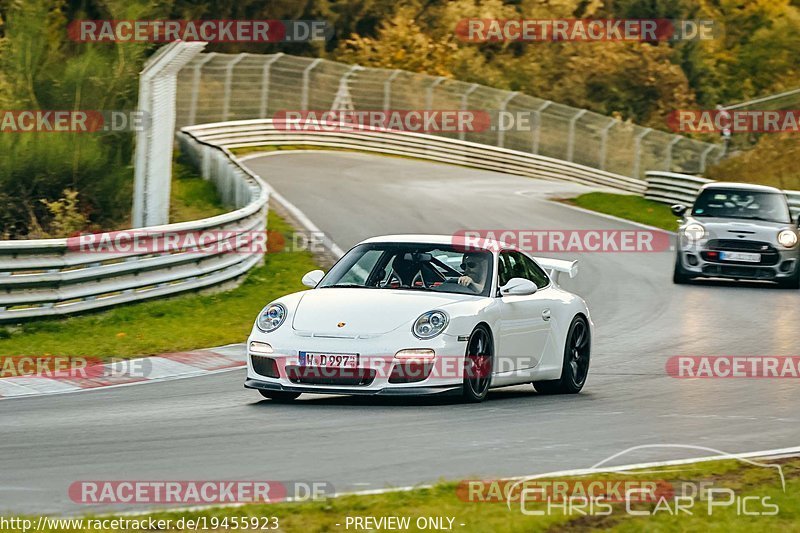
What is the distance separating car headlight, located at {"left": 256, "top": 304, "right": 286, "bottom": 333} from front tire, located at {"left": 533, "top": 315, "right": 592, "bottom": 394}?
7.99 feet

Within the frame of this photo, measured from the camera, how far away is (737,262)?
21.6 m

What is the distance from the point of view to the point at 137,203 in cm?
1934

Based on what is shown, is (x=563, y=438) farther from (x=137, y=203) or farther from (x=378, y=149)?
(x=378, y=149)

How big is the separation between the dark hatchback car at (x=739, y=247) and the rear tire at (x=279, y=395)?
38.8 ft

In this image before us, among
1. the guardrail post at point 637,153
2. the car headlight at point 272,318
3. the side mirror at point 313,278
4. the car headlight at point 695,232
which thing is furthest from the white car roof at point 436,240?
the guardrail post at point 637,153

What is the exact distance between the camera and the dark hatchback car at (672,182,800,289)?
70.6 ft

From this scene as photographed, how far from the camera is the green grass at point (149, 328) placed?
14.0 m

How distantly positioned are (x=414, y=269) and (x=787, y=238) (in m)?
11.7

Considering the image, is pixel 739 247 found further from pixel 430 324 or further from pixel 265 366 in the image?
pixel 265 366

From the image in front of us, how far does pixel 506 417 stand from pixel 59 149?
12662mm

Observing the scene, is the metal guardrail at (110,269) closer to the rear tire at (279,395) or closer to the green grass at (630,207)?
the rear tire at (279,395)

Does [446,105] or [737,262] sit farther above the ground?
[737,262]

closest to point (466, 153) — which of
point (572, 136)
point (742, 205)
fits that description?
point (572, 136)

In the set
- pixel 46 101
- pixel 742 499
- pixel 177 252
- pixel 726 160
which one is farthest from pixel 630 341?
pixel 726 160
